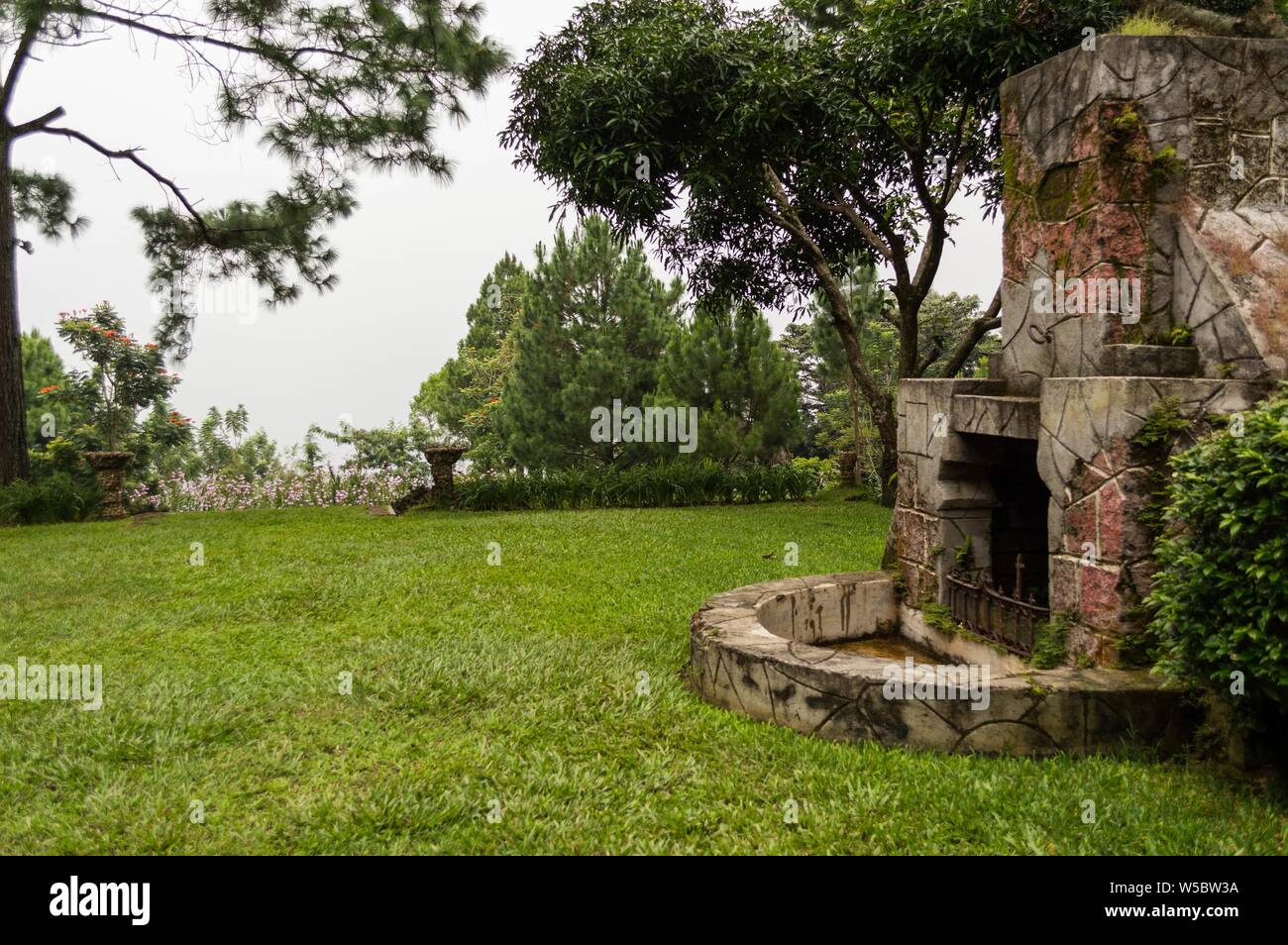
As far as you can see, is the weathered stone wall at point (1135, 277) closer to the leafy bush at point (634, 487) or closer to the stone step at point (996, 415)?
the stone step at point (996, 415)

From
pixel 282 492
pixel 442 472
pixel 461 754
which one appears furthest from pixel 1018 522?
A: pixel 282 492

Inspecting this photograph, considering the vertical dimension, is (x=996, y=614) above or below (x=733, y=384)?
below

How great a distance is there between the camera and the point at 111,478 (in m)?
11.1

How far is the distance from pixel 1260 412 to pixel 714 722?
2480mm

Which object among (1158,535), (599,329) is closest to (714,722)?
(1158,535)

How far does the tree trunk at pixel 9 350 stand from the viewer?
11.1 meters

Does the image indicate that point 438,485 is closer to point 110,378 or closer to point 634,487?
point 634,487

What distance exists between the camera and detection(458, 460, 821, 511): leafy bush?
11.7m

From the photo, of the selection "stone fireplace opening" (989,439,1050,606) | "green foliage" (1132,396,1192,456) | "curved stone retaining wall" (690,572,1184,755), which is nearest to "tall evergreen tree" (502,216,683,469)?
"stone fireplace opening" (989,439,1050,606)

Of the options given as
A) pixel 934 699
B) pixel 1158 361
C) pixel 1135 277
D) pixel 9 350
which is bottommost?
pixel 934 699

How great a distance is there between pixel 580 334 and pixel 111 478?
7455mm

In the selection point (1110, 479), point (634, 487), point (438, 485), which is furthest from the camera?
point (634, 487)
